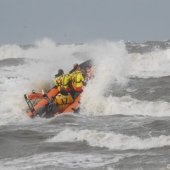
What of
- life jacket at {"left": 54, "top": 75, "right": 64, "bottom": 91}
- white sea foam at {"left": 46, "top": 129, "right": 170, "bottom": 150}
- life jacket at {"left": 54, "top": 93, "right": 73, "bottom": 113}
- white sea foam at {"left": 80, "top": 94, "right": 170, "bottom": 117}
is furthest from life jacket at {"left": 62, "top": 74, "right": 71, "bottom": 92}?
white sea foam at {"left": 46, "top": 129, "right": 170, "bottom": 150}

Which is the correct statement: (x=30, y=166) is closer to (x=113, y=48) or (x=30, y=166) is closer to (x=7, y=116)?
(x=7, y=116)

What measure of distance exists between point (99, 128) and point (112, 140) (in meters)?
2.00

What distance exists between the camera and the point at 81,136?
1122 cm

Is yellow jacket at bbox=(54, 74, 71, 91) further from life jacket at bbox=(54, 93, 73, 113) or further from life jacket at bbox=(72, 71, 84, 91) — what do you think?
life jacket at bbox=(54, 93, 73, 113)

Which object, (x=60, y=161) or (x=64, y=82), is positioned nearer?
(x=60, y=161)

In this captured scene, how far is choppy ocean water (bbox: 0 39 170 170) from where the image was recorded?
9.19 metres

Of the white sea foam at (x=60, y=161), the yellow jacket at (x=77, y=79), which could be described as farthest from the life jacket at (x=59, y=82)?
the white sea foam at (x=60, y=161)

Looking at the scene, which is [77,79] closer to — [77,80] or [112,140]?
[77,80]

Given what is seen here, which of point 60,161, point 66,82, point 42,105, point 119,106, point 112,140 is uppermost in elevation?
point 66,82

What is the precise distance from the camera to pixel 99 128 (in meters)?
12.6

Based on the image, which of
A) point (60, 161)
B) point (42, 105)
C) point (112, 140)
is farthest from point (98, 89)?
point (60, 161)

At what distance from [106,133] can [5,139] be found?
2.21m

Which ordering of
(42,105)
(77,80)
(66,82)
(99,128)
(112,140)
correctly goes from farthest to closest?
(77,80) → (66,82) → (42,105) → (99,128) → (112,140)

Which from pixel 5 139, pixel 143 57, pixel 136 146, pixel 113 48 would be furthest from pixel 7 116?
pixel 143 57
